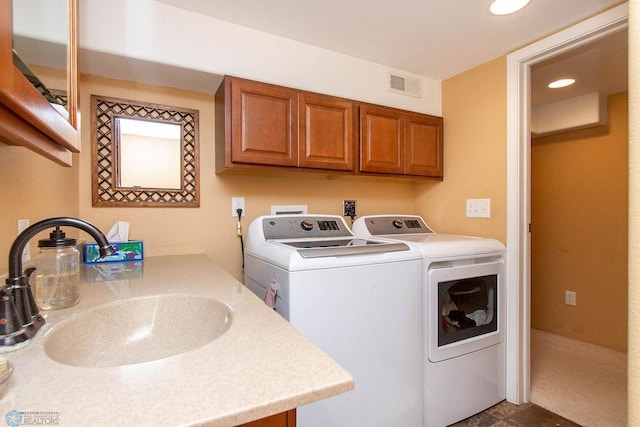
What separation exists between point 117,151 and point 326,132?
45.9 inches

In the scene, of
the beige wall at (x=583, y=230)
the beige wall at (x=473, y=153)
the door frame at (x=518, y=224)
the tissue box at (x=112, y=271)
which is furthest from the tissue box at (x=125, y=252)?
the beige wall at (x=583, y=230)

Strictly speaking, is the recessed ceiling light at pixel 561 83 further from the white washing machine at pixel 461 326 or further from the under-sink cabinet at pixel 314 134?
the white washing machine at pixel 461 326

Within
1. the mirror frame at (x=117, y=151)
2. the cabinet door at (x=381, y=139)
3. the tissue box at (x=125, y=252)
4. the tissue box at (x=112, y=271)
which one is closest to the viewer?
the tissue box at (x=112, y=271)

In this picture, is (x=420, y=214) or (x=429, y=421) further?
(x=420, y=214)

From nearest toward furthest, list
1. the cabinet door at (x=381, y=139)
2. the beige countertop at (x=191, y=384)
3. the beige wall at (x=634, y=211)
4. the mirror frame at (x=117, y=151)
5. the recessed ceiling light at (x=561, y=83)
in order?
the beige countertop at (x=191, y=384) → the beige wall at (x=634, y=211) → the mirror frame at (x=117, y=151) → the cabinet door at (x=381, y=139) → the recessed ceiling light at (x=561, y=83)

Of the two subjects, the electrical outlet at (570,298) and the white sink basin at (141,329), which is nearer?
the white sink basin at (141,329)

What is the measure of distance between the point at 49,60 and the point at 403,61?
195cm

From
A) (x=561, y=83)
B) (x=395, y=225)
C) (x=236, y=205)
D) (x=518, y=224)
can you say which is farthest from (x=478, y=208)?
(x=236, y=205)

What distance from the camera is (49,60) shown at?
682 mm

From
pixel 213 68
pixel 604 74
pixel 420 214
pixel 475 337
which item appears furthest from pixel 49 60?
pixel 604 74

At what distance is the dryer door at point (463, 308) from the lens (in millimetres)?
1524

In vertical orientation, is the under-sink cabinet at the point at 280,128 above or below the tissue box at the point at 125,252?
above

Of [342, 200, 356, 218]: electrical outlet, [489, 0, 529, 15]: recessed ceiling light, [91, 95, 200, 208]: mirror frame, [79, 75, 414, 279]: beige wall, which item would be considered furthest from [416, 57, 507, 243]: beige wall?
[91, 95, 200, 208]: mirror frame

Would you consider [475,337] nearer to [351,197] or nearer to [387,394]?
[387,394]
